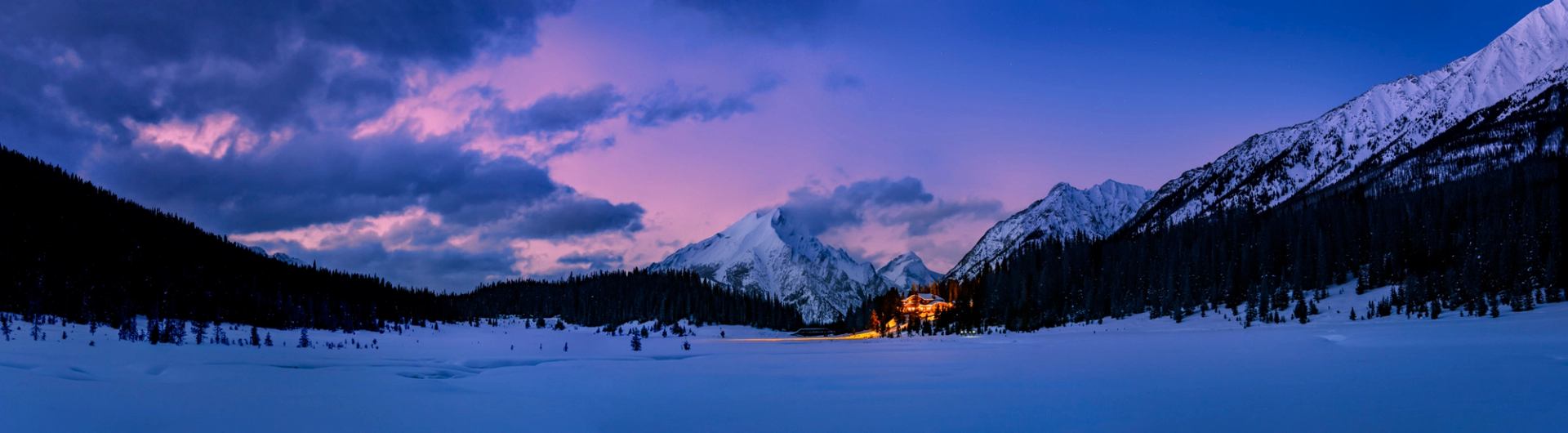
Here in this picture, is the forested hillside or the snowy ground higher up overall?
the forested hillside

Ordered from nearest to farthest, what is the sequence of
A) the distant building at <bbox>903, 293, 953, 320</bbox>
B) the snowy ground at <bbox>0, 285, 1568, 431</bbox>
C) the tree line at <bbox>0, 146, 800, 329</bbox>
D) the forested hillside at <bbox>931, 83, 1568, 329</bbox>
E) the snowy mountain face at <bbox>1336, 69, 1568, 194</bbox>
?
the snowy ground at <bbox>0, 285, 1568, 431</bbox>
the forested hillside at <bbox>931, 83, 1568, 329</bbox>
the tree line at <bbox>0, 146, 800, 329</bbox>
the distant building at <bbox>903, 293, 953, 320</bbox>
the snowy mountain face at <bbox>1336, 69, 1568, 194</bbox>

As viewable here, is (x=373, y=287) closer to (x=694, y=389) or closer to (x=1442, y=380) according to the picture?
(x=694, y=389)

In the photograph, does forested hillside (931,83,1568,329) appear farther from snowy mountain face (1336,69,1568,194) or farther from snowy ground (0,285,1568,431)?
snowy ground (0,285,1568,431)

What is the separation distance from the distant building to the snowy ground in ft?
354

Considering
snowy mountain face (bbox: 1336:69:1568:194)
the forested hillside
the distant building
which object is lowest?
the distant building

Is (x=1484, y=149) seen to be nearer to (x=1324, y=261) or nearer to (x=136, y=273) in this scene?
(x=1324, y=261)

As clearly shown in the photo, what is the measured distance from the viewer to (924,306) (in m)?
139

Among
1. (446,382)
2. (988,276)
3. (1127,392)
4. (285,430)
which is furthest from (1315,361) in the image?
(988,276)

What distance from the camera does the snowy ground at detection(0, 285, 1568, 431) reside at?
11.0 metres

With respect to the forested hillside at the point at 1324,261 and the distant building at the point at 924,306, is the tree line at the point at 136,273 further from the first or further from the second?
the forested hillside at the point at 1324,261

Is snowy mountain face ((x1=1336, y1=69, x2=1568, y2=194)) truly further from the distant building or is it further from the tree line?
the tree line

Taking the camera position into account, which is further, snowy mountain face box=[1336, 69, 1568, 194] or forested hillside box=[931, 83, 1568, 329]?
snowy mountain face box=[1336, 69, 1568, 194]

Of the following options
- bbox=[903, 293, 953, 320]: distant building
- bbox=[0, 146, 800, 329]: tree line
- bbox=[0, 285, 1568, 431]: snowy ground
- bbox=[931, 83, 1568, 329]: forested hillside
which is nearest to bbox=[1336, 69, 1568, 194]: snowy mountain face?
bbox=[931, 83, 1568, 329]: forested hillside

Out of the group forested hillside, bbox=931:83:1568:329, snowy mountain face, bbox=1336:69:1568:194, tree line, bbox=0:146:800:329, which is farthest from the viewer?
snowy mountain face, bbox=1336:69:1568:194
